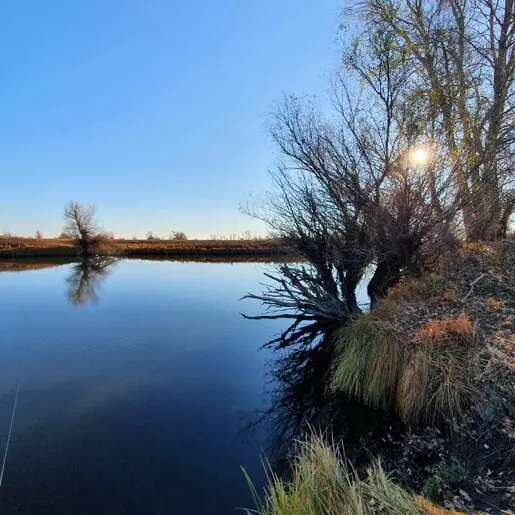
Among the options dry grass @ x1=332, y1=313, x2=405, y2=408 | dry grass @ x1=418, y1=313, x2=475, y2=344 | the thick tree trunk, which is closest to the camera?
dry grass @ x1=418, y1=313, x2=475, y2=344

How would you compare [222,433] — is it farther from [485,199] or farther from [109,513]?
[485,199]

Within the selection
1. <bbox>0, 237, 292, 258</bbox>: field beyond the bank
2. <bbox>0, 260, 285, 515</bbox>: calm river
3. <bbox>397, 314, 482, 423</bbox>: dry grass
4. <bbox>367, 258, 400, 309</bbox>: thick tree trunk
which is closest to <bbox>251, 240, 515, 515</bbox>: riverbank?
<bbox>397, 314, 482, 423</bbox>: dry grass

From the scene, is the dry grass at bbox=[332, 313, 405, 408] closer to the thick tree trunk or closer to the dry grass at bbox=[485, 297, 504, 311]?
the dry grass at bbox=[485, 297, 504, 311]

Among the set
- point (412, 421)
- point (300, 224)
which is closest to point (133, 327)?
point (300, 224)

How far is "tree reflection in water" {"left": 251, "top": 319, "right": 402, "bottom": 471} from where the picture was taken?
5.85 metres

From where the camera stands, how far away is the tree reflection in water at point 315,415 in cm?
585

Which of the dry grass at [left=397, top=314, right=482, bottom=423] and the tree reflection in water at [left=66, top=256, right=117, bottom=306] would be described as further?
the tree reflection in water at [left=66, top=256, right=117, bottom=306]

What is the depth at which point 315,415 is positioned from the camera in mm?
7156

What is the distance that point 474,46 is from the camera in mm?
13914

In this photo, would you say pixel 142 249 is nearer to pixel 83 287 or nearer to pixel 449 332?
pixel 83 287

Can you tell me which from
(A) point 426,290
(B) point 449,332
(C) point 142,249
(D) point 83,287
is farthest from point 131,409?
(C) point 142,249

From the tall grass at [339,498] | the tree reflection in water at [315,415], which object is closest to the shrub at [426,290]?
the tree reflection in water at [315,415]

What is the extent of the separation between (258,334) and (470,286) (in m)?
7.40

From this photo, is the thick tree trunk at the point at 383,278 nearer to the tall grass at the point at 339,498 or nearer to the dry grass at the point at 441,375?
the dry grass at the point at 441,375
